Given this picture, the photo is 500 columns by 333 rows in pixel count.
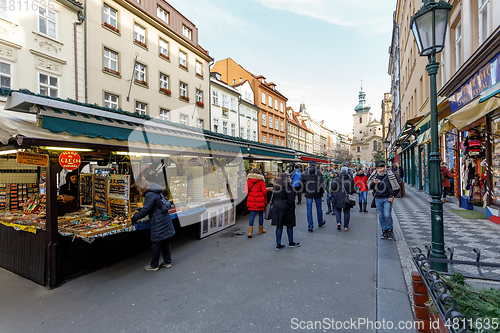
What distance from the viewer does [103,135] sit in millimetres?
4234

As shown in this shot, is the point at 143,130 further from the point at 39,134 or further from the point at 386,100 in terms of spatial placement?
the point at 386,100

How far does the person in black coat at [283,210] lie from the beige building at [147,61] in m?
13.3

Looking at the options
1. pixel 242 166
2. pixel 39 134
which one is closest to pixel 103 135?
pixel 39 134

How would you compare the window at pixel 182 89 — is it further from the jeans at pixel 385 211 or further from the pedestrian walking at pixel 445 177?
the jeans at pixel 385 211

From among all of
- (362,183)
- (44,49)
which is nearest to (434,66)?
(362,183)

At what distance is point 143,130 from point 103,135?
87cm

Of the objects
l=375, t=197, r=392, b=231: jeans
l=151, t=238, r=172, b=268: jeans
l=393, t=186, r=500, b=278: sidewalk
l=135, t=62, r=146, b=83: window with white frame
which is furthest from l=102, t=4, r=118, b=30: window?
l=393, t=186, r=500, b=278: sidewalk

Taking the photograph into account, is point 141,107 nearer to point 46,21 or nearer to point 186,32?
point 46,21

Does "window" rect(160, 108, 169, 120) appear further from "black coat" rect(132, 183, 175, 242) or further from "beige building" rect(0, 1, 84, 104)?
"black coat" rect(132, 183, 175, 242)

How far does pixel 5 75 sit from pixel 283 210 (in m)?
13.4

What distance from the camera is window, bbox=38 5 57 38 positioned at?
1205 centimetres

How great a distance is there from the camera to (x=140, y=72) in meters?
17.5

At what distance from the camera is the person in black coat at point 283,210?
561cm

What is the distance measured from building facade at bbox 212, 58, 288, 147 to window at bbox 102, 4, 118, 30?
2027 centimetres
